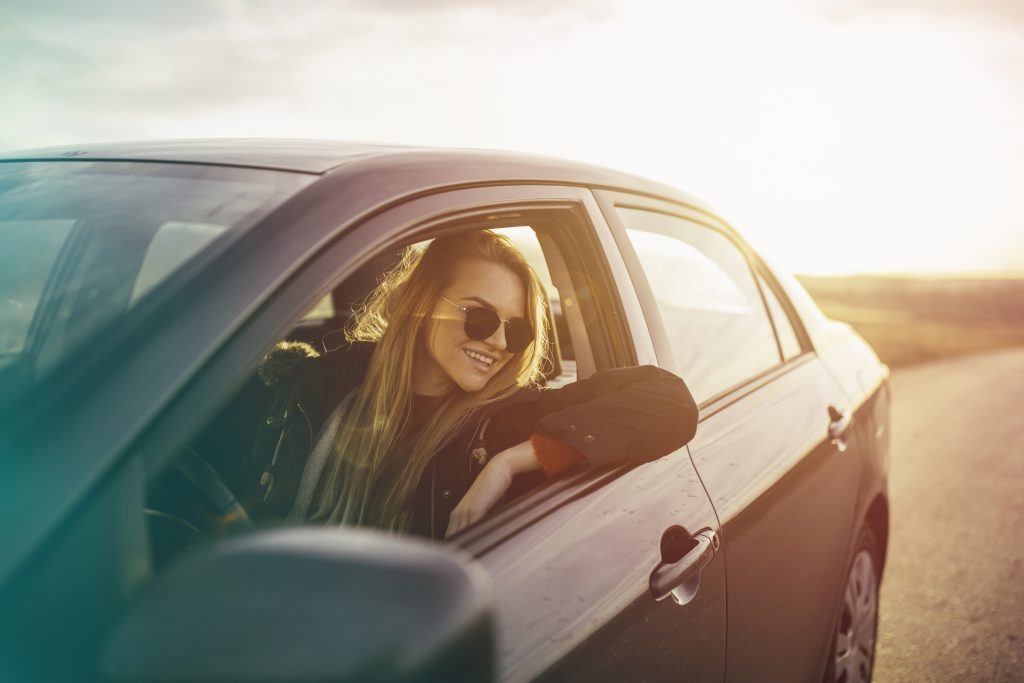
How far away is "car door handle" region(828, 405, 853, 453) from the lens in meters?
2.66

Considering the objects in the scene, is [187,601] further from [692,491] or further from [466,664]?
[692,491]

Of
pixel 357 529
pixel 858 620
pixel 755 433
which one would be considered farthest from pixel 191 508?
pixel 858 620

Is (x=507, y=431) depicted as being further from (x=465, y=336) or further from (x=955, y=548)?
(x=955, y=548)

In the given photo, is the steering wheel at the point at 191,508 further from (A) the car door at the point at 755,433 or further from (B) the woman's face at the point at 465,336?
(A) the car door at the point at 755,433

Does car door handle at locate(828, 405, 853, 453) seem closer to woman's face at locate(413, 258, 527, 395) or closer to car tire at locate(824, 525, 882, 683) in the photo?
car tire at locate(824, 525, 882, 683)

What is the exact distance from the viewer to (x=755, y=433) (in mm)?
2270

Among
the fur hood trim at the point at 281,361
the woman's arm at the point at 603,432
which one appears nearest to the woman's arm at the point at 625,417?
the woman's arm at the point at 603,432

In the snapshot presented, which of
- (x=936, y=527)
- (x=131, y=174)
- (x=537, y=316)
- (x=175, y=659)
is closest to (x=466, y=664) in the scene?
(x=175, y=659)

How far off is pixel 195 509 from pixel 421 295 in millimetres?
915

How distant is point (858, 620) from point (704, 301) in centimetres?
120

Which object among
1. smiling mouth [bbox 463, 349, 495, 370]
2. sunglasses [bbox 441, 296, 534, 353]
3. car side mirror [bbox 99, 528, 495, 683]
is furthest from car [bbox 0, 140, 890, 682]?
smiling mouth [bbox 463, 349, 495, 370]

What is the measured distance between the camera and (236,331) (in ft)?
3.67

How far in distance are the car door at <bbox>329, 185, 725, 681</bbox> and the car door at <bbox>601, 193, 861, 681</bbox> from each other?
11 centimetres

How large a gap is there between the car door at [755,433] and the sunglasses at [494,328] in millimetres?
299
